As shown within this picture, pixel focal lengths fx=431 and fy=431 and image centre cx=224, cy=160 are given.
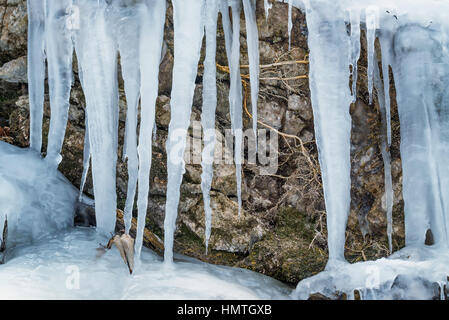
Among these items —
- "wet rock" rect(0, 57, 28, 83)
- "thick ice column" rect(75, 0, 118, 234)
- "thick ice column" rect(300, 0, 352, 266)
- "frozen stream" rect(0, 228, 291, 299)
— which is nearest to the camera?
"frozen stream" rect(0, 228, 291, 299)

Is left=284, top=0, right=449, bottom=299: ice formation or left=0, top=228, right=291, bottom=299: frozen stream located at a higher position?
left=284, top=0, right=449, bottom=299: ice formation

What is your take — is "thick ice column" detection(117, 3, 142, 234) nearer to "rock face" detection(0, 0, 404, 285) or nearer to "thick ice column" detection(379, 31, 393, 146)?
"rock face" detection(0, 0, 404, 285)

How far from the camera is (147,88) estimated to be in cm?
236

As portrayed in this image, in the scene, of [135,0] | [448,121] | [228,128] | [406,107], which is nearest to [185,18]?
[135,0]

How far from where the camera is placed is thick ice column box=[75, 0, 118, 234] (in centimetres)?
248

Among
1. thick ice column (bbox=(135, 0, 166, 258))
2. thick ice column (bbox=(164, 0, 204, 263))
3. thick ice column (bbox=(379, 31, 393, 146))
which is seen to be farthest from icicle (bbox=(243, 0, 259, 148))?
thick ice column (bbox=(379, 31, 393, 146))

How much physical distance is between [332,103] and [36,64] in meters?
1.84

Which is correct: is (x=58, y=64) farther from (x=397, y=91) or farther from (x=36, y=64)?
(x=397, y=91)

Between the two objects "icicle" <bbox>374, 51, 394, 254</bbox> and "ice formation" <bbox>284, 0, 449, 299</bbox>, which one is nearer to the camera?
"ice formation" <bbox>284, 0, 449, 299</bbox>

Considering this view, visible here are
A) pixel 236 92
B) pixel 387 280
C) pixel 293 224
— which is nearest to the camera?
pixel 387 280

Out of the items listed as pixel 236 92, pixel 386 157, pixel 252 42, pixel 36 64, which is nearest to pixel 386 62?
pixel 386 157

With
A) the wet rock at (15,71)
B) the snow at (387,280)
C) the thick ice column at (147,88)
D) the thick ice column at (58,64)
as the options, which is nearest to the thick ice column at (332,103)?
the snow at (387,280)

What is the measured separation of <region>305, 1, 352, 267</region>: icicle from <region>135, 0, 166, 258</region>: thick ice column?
0.85m

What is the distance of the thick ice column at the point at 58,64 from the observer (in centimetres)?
255
